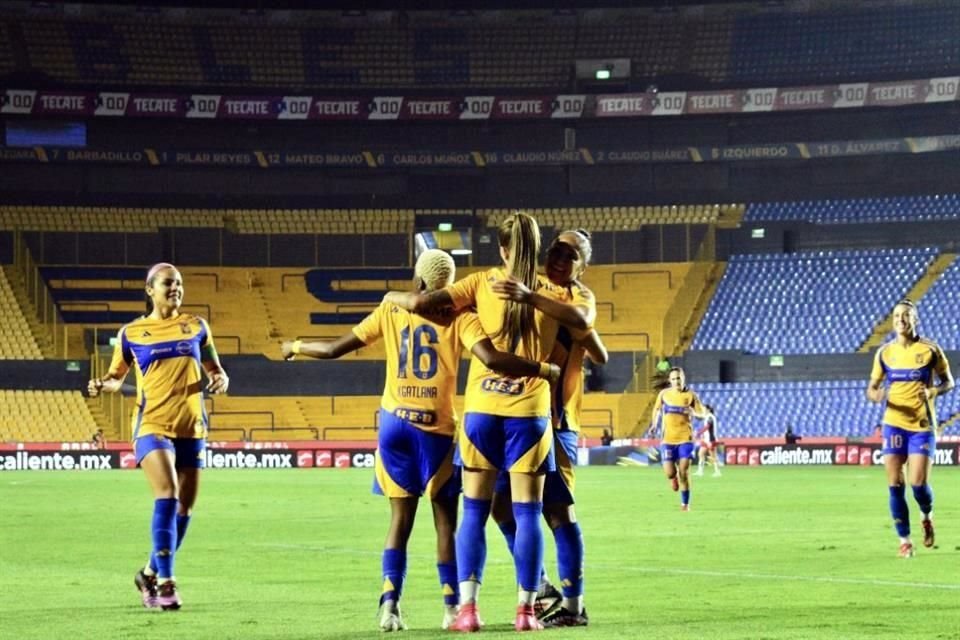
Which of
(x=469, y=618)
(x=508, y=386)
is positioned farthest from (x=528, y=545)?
(x=508, y=386)

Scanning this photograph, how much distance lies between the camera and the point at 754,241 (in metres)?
66.8

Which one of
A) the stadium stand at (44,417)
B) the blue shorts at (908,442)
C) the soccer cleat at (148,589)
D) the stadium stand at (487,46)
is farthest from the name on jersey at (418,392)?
the stadium stand at (487,46)

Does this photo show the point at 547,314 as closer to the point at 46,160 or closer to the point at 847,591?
the point at 847,591

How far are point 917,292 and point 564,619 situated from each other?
53.1m

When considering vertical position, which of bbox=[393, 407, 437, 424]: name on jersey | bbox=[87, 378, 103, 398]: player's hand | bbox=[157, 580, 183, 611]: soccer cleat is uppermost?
bbox=[87, 378, 103, 398]: player's hand

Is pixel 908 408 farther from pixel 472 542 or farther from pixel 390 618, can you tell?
pixel 390 618

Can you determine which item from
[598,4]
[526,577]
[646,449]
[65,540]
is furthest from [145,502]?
[598,4]

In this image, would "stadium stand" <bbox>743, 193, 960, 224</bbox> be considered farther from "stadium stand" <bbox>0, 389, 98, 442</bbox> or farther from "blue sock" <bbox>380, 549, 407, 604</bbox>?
"blue sock" <bbox>380, 549, 407, 604</bbox>

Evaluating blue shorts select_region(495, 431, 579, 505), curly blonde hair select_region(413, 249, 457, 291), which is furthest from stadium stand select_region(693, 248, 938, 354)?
curly blonde hair select_region(413, 249, 457, 291)

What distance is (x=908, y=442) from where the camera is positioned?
18.0 m

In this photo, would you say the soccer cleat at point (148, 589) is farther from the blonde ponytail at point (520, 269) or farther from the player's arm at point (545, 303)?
the player's arm at point (545, 303)

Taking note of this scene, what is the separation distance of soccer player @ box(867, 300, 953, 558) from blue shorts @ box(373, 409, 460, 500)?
7689 millimetres

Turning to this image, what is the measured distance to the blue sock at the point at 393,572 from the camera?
11219 mm

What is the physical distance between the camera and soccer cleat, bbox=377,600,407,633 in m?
11.1
